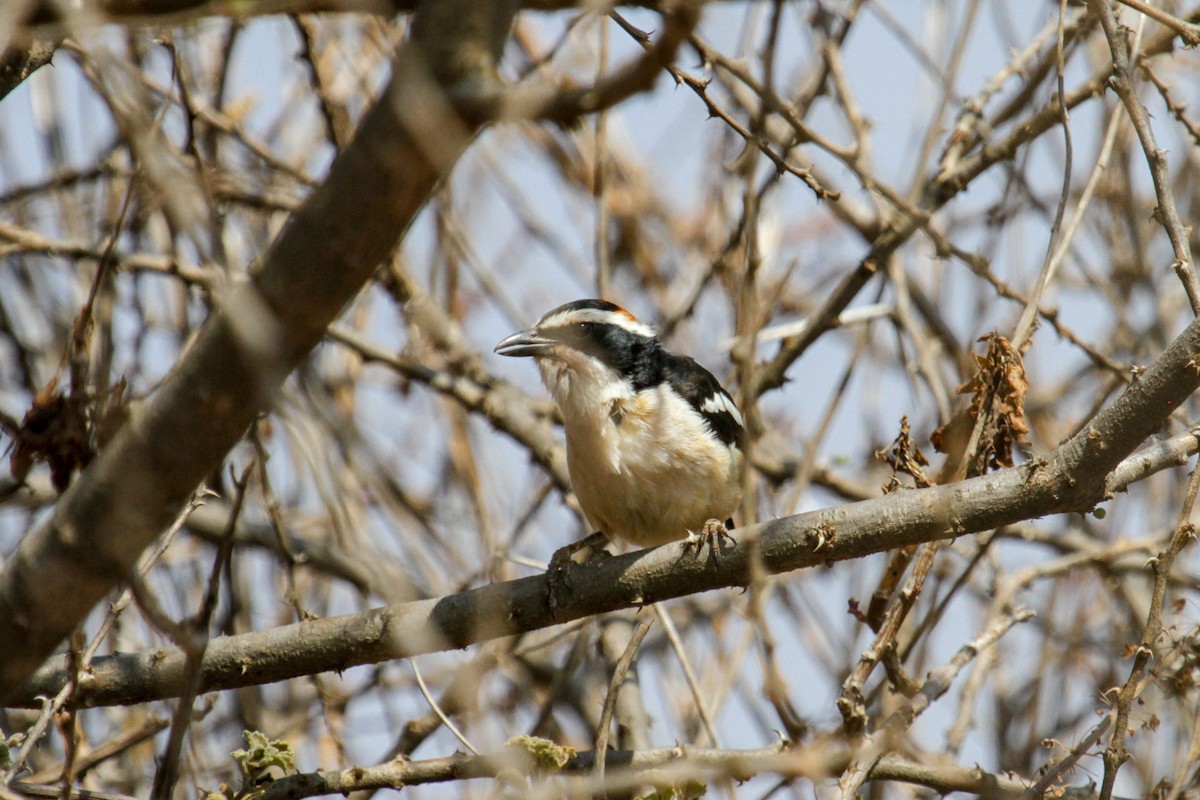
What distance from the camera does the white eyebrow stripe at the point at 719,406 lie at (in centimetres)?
500

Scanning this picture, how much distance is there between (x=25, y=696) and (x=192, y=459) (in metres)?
1.82

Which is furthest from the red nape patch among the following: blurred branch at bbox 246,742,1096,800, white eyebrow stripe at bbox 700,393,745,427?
blurred branch at bbox 246,742,1096,800

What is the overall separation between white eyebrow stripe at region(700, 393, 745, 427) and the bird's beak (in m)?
0.72

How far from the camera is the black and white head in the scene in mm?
4965

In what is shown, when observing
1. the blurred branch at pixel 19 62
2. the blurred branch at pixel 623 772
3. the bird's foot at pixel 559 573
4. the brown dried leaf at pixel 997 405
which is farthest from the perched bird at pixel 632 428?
the blurred branch at pixel 19 62

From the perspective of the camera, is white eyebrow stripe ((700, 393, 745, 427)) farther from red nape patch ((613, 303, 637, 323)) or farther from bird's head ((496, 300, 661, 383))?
red nape patch ((613, 303, 637, 323))

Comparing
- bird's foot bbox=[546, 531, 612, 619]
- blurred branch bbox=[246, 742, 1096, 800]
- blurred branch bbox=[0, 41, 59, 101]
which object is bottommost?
blurred branch bbox=[246, 742, 1096, 800]

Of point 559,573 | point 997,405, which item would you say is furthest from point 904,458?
point 559,573

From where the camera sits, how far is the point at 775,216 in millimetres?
7023

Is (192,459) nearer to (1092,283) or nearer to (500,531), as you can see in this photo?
(500,531)

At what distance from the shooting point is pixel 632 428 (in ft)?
15.8

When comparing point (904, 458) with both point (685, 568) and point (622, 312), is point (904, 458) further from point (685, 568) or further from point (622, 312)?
point (622, 312)

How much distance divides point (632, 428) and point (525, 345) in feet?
2.04

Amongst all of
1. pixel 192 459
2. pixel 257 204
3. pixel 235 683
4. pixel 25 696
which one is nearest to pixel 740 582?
pixel 235 683
